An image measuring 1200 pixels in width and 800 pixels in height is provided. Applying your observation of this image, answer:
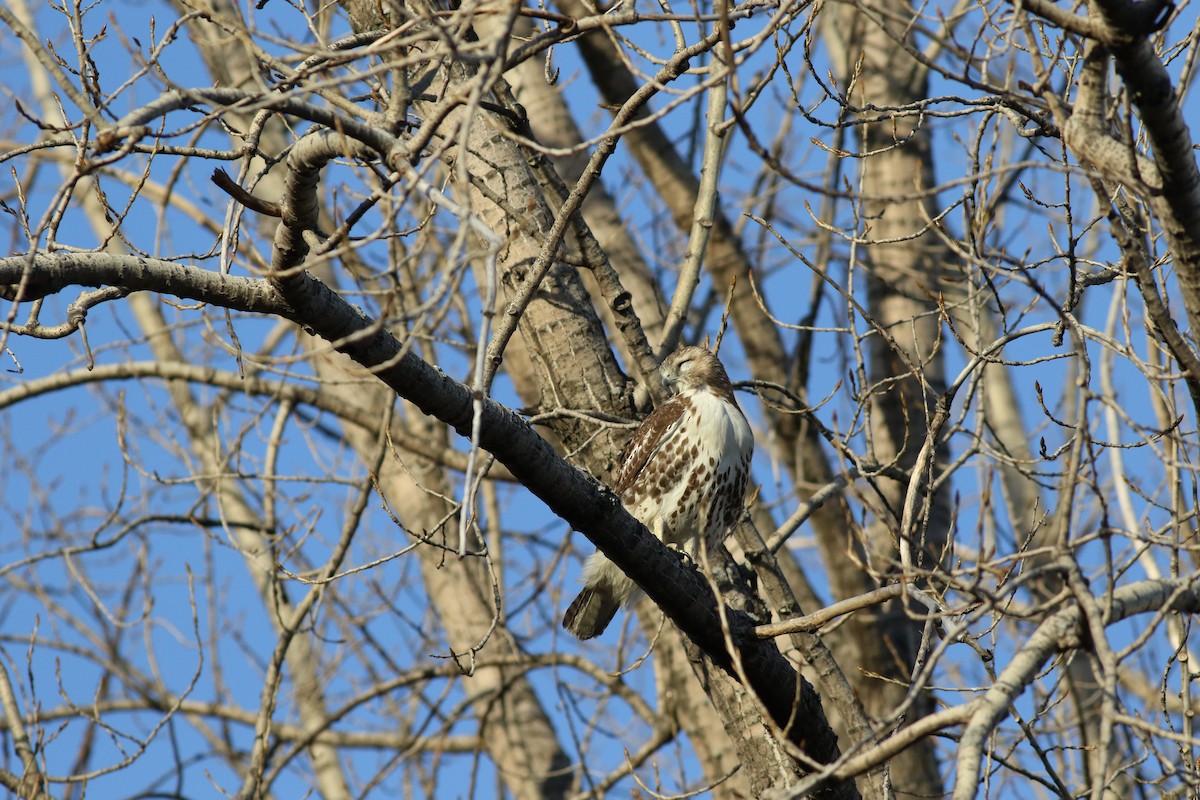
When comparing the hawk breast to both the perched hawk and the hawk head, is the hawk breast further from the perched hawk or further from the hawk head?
the hawk head

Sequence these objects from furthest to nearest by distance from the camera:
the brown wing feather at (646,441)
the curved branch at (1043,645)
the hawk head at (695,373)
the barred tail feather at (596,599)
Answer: the hawk head at (695,373), the barred tail feather at (596,599), the brown wing feather at (646,441), the curved branch at (1043,645)

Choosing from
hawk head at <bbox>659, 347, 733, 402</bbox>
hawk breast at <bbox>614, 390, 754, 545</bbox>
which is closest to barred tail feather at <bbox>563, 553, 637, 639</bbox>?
hawk breast at <bbox>614, 390, 754, 545</bbox>

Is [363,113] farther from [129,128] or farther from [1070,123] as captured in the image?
[1070,123]

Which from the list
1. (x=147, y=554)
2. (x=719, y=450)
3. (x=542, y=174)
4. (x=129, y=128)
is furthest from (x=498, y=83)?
(x=147, y=554)

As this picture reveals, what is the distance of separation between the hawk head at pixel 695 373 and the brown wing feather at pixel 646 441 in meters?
0.22

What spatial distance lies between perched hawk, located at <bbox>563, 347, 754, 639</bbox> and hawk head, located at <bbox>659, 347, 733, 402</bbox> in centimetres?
11

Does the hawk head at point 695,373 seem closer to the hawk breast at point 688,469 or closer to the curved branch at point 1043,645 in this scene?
the hawk breast at point 688,469

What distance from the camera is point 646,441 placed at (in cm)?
515

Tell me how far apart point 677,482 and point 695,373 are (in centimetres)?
67

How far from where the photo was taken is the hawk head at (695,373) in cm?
561

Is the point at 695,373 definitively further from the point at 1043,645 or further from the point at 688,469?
the point at 1043,645

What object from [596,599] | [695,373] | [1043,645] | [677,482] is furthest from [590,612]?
[1043,645]

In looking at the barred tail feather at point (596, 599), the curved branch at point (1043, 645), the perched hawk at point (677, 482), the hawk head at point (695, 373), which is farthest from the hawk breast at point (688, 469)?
the curved branch at point (1043, 645)

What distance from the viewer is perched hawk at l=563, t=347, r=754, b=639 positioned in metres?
5.15
